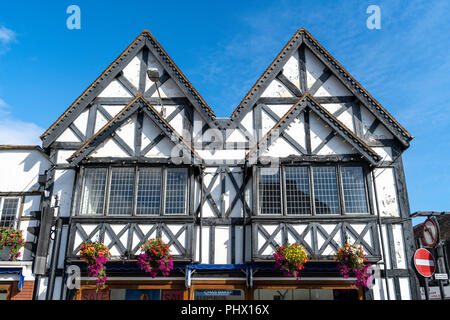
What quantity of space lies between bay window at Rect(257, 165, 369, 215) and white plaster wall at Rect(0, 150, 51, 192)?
329 inches

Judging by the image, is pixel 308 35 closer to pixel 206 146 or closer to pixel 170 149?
pixel 206 146

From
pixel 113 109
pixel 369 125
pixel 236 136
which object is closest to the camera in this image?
pixel 236 136

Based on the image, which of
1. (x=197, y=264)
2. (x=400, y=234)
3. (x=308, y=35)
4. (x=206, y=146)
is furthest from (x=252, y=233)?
(x=308, y=35)

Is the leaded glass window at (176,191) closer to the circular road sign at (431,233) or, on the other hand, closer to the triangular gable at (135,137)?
the triangular gable at (135,137)

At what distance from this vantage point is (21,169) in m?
14.9

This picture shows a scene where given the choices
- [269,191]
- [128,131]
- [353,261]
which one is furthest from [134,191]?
[353,261]

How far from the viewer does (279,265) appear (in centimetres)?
1236

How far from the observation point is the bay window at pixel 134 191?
13477 mm

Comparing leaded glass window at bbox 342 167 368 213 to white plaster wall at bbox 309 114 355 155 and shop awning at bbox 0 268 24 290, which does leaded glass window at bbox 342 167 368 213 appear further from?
shop awning at bbox 0 268 24 290

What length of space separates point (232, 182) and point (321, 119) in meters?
3.89

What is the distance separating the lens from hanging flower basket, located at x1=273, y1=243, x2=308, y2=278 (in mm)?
12062

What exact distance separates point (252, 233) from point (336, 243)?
8.96 ft

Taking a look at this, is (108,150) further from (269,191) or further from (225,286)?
(225,286)

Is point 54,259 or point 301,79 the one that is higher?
point 301,79
